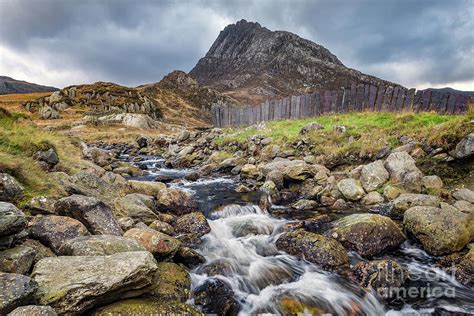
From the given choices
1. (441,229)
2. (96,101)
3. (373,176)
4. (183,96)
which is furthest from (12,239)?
(183,96)

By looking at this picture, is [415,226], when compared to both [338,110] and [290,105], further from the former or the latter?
[290,105]

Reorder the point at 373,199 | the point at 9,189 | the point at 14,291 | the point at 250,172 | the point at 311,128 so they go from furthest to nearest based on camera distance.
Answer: the point at 311,128 < the point at 250,172 < the point at 373,199 < the point at 9,189 < the point at 14,291

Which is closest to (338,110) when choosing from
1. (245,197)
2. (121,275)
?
(245,197)

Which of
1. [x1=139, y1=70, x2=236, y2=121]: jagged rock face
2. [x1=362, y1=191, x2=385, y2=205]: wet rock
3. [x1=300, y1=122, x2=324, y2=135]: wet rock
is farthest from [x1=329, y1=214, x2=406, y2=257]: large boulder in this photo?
[x1=139, y1=70, x2=236, y2=121]: jagged rock face

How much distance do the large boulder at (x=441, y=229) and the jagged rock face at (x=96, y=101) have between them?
5583 centimetres

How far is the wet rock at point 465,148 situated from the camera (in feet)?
28.9

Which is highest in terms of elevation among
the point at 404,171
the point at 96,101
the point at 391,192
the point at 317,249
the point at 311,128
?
the point at 96,101

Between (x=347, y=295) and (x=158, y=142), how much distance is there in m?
28.2

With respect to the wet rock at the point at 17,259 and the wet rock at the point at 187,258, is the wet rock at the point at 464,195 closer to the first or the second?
the wet rock at the point at 187,258

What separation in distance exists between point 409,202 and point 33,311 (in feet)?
28.5

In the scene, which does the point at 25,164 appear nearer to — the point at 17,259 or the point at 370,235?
the point at 17,259

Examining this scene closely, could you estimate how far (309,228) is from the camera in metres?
7.95

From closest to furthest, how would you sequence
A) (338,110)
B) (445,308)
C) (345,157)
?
(445,308)
(345,157)
(338,110)

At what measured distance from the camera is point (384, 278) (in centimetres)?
535
